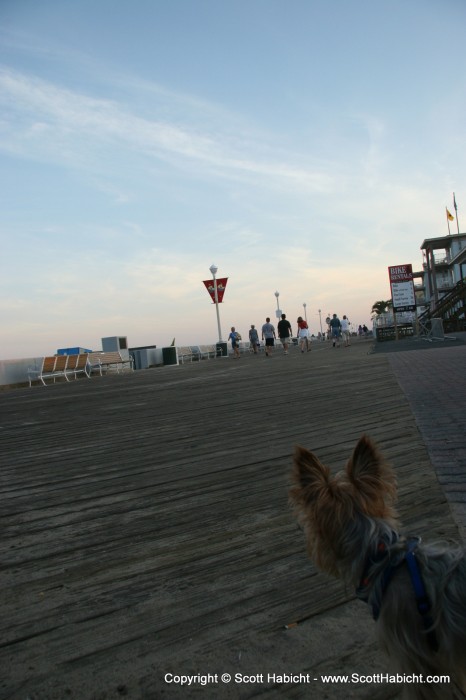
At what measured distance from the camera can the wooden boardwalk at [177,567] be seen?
2.18 m

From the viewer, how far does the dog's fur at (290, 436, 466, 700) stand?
1.68 m

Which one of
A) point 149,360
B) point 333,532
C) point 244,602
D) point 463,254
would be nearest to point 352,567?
point 333,532

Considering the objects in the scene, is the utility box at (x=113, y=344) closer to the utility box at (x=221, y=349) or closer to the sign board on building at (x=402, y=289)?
the utility box at (x=221, y=349)

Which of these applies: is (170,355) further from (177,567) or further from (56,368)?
(177,567)

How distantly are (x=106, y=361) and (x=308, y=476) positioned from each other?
83.8ft

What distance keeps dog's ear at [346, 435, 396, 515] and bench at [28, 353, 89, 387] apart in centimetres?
2153

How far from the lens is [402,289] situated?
31328 mm

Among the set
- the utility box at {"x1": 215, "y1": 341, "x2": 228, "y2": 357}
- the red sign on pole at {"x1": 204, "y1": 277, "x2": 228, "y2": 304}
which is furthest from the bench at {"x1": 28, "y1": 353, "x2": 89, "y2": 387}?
the utility box at {"x1": 215, "y1": 341, "x2": 228, "y2": 357}

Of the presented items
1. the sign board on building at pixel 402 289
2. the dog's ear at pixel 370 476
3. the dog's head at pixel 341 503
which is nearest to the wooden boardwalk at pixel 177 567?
the dog's head at pixel 341 503

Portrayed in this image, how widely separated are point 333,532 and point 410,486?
2432mm

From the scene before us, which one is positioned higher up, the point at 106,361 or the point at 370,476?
the point at 106,361

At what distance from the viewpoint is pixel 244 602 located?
265 cm

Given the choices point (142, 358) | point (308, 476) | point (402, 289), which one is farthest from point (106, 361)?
point (308, 476)

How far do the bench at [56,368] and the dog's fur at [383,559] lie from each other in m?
21.5
